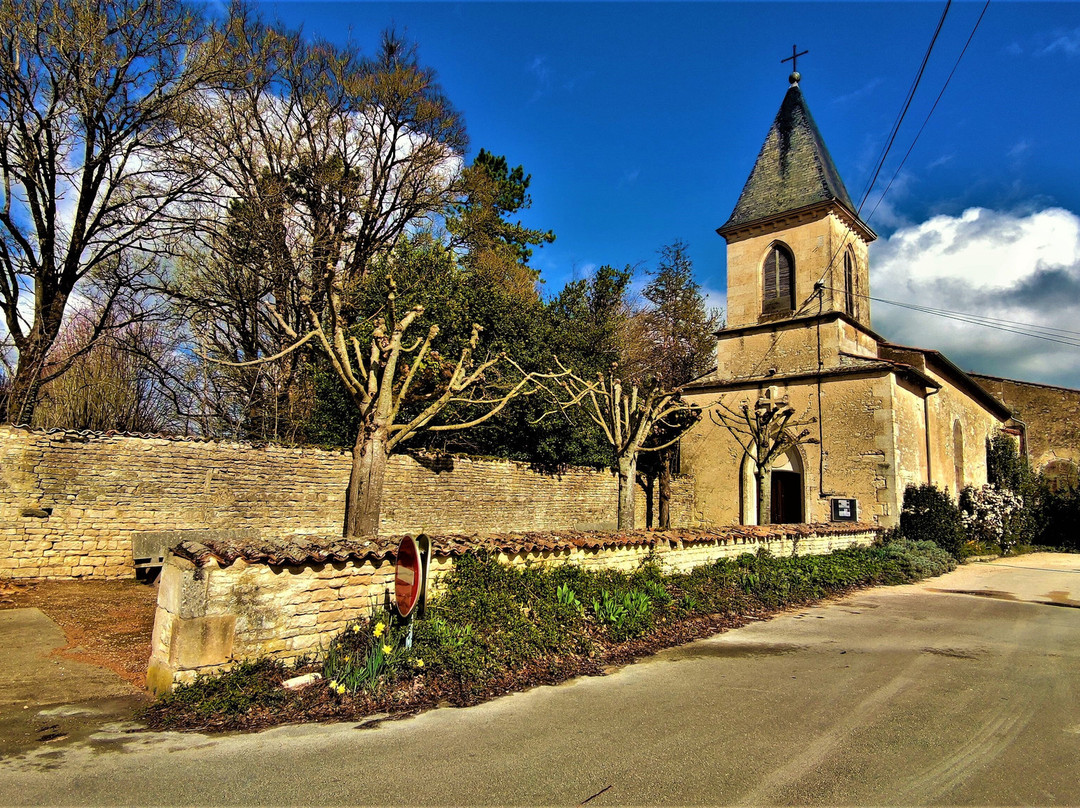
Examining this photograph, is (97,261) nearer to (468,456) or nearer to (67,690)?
(468,456)

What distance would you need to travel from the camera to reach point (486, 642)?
19.9 feet

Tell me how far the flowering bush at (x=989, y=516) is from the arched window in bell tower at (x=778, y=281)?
848cm

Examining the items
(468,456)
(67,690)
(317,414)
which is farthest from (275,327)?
(67,690)

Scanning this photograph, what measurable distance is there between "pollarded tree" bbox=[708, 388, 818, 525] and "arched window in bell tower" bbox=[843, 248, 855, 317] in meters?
4.08

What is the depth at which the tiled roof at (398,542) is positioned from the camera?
531cm

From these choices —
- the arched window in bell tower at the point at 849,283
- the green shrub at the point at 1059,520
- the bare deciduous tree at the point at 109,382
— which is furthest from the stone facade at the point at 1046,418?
the bare deciduous tree at the point at 109,382

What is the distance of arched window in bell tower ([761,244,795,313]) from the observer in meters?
19.7

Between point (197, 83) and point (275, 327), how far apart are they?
23.7ft

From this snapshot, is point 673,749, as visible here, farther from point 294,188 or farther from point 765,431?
point 294,188

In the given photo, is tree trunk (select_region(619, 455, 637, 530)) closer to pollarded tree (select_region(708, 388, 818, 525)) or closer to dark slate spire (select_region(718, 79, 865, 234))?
pollarded tree (select_region(708, 388, 818, 525))

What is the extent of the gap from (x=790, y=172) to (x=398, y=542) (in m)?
19.5

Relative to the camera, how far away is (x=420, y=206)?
22734mm

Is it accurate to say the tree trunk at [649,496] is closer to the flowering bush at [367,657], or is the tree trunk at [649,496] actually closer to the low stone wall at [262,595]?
the low stone wall at [262,595]

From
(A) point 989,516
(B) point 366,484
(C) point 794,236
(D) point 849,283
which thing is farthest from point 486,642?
(A) point 989,516
